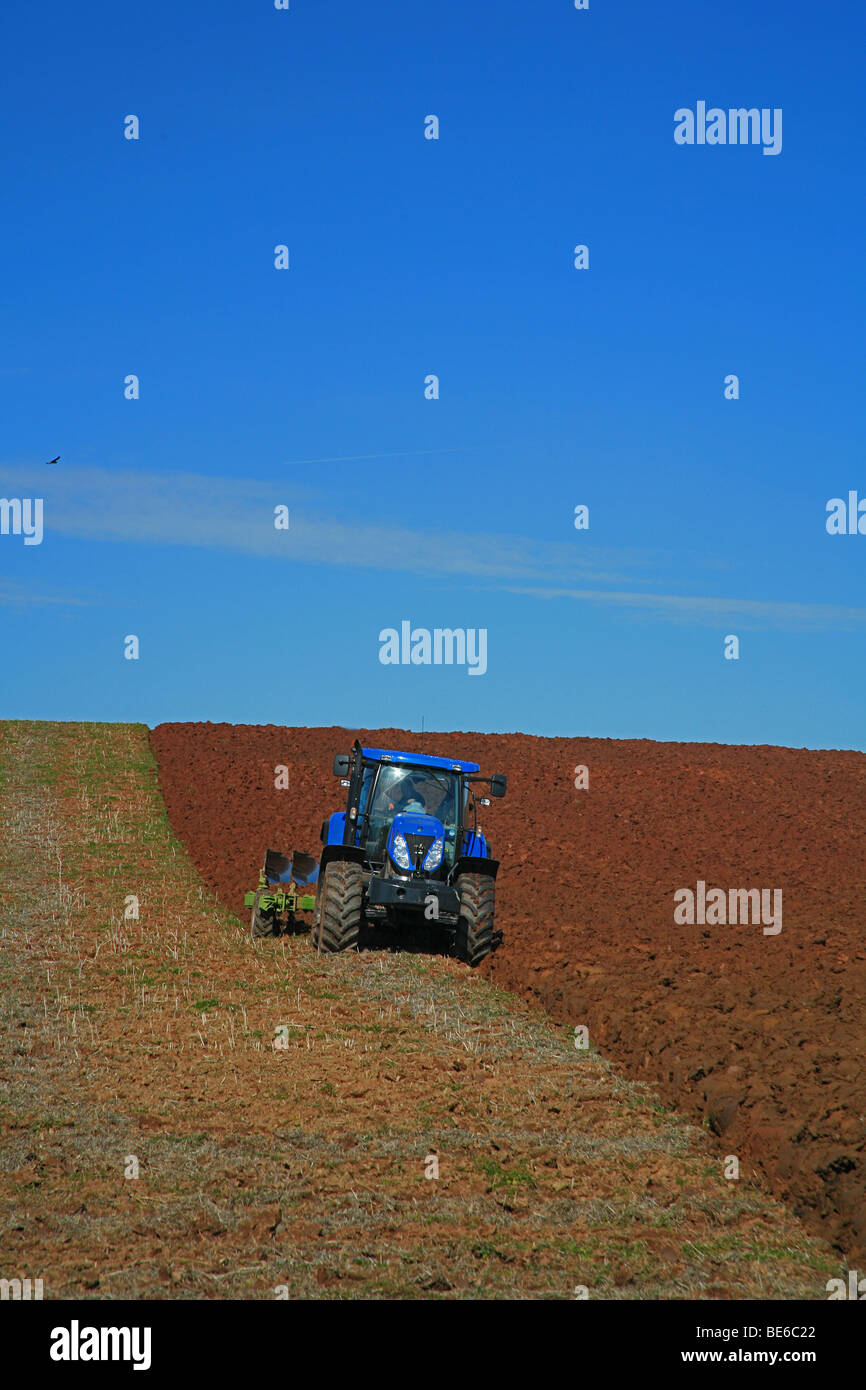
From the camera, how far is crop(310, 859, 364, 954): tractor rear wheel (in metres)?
16.6

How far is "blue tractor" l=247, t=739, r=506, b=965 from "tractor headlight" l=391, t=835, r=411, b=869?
0.01 m

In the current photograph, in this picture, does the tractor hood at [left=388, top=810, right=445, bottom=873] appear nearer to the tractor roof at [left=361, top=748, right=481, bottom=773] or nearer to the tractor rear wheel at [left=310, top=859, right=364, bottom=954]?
the tractor rear wheel at [left=310, top=859, right=364, bottom=954]

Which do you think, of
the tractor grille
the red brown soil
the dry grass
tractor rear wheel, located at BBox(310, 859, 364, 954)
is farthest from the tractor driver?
the red brown soil

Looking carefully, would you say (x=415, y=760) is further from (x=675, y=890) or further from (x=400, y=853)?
(x=675, y=890)

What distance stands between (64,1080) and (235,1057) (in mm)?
1609

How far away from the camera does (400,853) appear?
16.9 metres

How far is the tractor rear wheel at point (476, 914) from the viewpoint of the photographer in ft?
55.0

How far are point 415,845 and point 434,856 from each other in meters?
0.30

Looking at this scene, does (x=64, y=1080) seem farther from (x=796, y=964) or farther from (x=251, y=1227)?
(x=796, y=964)

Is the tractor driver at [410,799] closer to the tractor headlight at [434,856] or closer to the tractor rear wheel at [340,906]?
the tractor headlight at [434,856]

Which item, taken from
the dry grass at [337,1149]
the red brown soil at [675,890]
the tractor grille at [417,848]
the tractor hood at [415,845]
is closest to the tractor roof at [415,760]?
the tractor hood at [415,845]

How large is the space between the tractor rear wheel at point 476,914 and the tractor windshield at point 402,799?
548 millimetres
